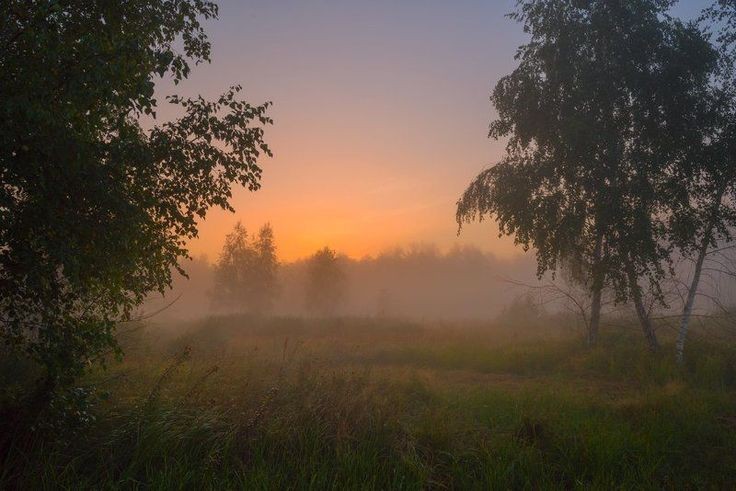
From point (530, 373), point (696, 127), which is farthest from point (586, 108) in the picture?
point (530, 373)

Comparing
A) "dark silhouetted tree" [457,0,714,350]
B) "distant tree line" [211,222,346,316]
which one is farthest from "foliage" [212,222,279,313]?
"dark silhouetted tree" [457,0,714,350]

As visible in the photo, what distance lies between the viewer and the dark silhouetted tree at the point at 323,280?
4844 centimetres

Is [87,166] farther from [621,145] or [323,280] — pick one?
[323,280]

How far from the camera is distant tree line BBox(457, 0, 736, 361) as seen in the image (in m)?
11.3

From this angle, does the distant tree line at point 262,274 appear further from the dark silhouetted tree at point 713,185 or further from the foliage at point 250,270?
the dark silhouetted tree at point 713,185

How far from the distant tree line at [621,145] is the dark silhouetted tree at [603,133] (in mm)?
34

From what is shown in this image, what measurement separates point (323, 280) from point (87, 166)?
146ft

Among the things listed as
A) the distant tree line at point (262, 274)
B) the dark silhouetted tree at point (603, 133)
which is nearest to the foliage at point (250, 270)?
the distant tree line at point (262, 274)

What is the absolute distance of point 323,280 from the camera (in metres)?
48.5

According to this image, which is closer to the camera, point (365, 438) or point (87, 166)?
point (87, 166)

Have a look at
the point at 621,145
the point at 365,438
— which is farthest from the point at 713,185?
the point at 365,438

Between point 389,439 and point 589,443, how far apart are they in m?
2.76

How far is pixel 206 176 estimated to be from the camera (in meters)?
5.62

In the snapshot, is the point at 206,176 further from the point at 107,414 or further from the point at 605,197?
the point at 605,197
